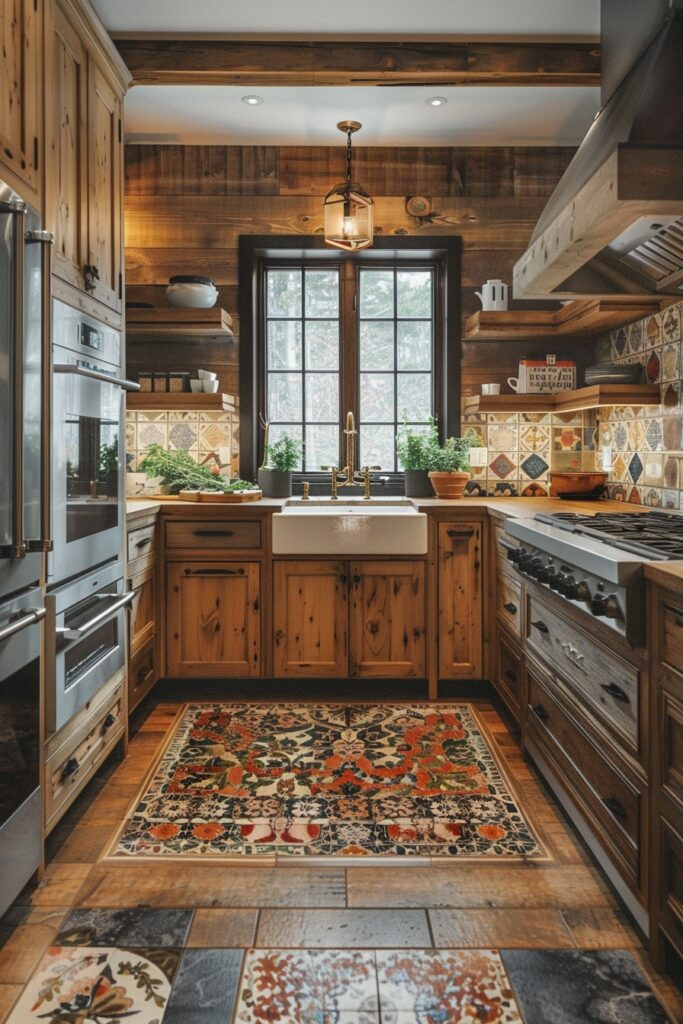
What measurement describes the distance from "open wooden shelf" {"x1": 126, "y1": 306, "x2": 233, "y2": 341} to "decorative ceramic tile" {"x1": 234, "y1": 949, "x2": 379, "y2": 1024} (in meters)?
2.83

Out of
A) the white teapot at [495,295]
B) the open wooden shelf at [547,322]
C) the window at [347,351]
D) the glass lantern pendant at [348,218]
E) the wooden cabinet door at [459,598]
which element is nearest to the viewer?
the open wooden shelf at [547,322]

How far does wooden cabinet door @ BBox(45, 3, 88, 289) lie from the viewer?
6.80 feet

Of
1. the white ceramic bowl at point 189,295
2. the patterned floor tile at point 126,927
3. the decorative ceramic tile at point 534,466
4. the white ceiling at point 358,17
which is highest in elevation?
the white ceiling at point 358,17

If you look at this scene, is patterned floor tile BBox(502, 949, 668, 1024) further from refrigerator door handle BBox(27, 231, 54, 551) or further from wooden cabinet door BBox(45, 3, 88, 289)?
wooden cabinet door BBox(45, 3, 88, 289)

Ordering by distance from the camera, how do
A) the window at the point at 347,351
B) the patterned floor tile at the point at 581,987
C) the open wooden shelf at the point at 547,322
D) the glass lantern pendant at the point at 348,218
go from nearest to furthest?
the patterned floor tile at the point at 581,987, the open wooden shelf at the point at 547,322, the glass lantern pendant at the point at 348,218, the window at the point at 347,351

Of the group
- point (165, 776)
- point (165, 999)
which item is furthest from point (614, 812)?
point (165, 776)

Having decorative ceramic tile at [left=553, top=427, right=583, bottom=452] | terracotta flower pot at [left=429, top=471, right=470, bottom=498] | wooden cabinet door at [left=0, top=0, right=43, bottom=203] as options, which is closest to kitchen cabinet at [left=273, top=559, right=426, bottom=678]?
terracotta flower pot at [left=429, top=471, right=470, bottom=498]

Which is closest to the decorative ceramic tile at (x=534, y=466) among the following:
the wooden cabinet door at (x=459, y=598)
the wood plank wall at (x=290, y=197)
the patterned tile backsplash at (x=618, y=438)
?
the patterned tile backsplash at (x=618, y=438)

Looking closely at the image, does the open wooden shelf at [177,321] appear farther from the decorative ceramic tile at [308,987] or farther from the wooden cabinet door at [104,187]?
the decorative ceramic tile at [308,987]

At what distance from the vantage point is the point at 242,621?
3473mm

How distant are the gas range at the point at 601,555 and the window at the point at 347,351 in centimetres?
154

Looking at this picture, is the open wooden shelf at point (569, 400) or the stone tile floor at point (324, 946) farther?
the open wooden shelf at point (569, 400)

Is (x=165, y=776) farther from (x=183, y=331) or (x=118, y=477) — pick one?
(x=183, y=331)

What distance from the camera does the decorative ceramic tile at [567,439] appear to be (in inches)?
160
